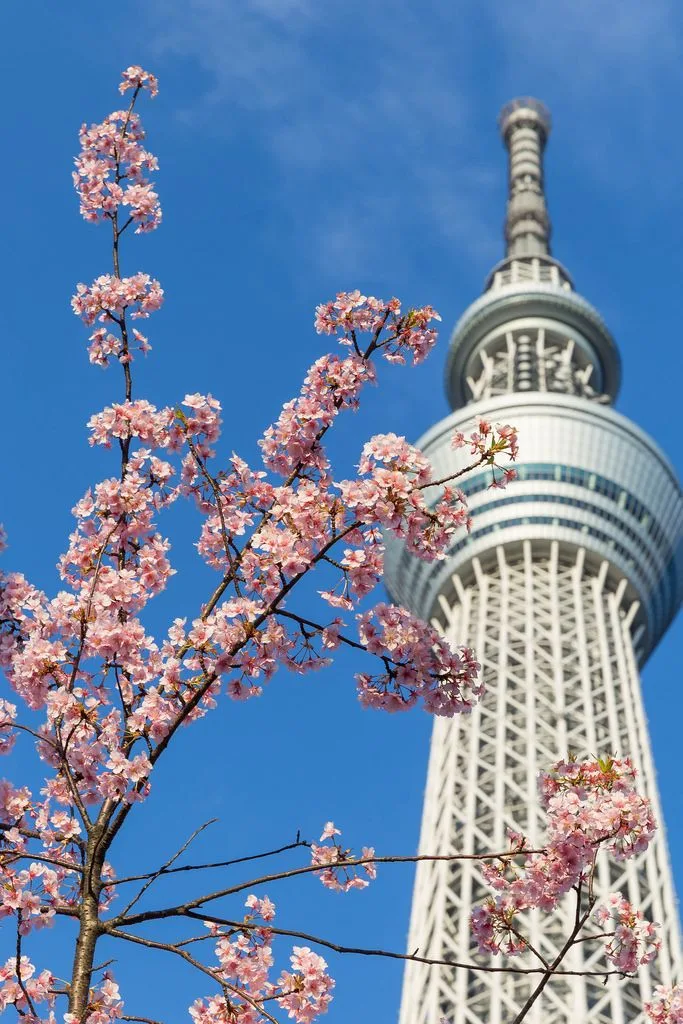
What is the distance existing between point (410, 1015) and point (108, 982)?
2098 inches

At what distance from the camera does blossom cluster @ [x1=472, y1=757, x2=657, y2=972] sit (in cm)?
888

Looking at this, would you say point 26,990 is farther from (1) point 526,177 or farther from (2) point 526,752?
(1) point 526,177

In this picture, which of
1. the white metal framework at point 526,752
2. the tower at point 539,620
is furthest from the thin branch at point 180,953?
the tower at point 539,620

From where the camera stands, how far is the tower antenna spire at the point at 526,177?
9888 centimetres

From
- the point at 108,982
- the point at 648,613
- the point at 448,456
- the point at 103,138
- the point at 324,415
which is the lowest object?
the point at 108,982

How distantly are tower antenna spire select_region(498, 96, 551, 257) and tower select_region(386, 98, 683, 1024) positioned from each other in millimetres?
16297

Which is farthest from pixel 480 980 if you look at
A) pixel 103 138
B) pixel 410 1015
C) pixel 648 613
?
pixel 103 138

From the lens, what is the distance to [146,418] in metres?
9.67

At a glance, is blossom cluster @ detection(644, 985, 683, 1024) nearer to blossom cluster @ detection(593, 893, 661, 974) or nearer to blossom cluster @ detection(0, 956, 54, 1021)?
blossom cluster @ detection(593, 893, 661, 974)

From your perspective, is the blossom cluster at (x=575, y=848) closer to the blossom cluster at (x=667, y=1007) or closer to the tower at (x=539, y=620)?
the blossom cluster at (x=667, y=1007)

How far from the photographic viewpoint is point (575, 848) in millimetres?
8992

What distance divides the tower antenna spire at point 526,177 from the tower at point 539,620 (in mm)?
16297

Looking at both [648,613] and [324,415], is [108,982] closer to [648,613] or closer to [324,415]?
[324,415]

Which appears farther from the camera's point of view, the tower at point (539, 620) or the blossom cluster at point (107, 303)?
the tower at point (539, 620)
